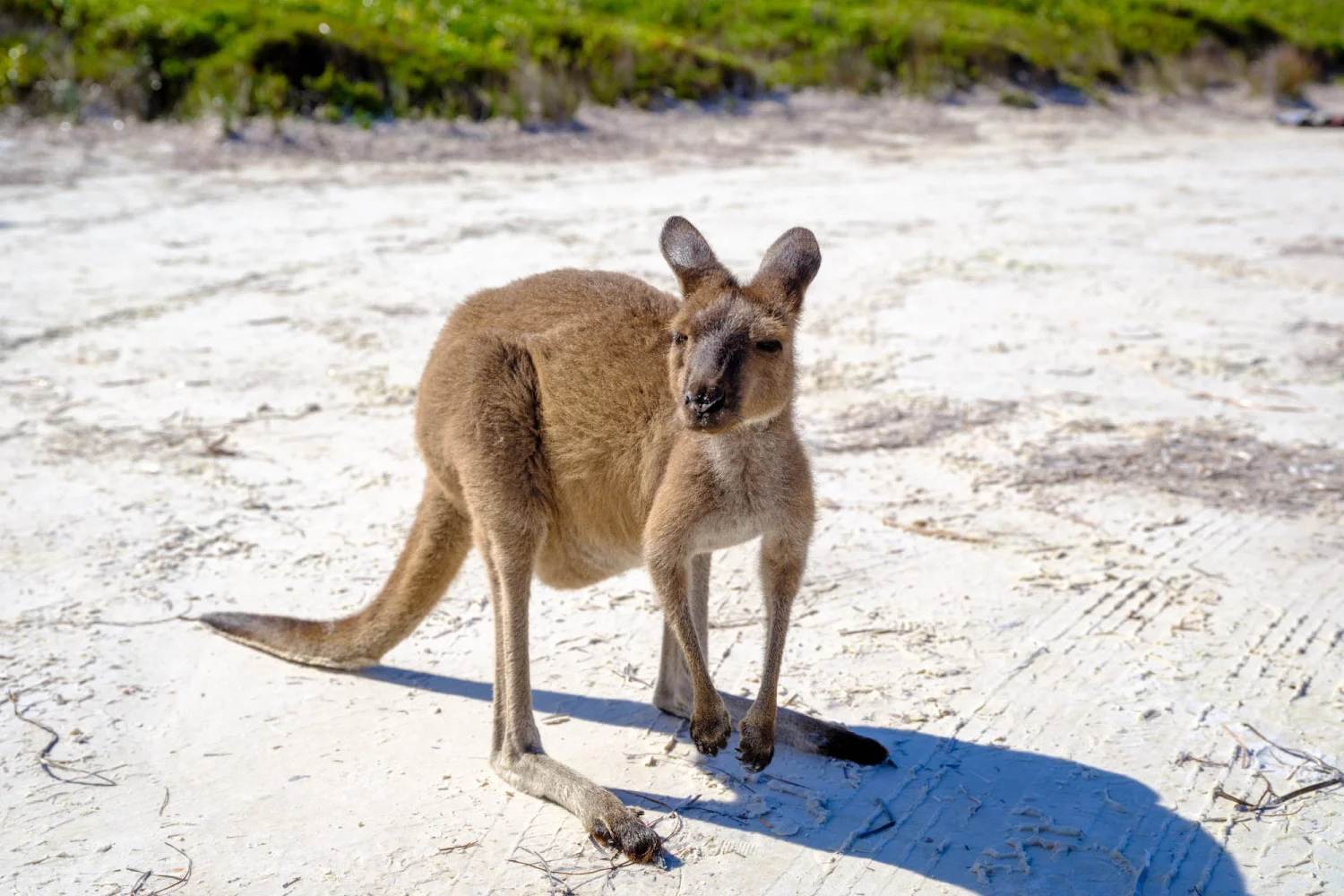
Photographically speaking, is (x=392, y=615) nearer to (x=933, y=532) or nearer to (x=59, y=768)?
(x=59, y=768)

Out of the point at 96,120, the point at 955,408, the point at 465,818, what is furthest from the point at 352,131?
the point at 465,818

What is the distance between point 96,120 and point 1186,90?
12573 millimetres

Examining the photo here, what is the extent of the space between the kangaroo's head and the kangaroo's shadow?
0.96 meters

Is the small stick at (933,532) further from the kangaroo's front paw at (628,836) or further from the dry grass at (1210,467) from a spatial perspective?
the kangaroo's front paw at (628,836)

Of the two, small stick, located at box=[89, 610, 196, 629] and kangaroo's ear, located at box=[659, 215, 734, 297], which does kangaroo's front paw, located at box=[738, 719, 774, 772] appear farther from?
small stick, located at box=[89, 610, 196, 629]

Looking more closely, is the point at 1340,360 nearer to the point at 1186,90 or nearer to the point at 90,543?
the point at 90,543

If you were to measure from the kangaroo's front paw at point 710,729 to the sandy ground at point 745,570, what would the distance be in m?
→ 0.22

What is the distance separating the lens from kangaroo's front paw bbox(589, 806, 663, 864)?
2.93 m

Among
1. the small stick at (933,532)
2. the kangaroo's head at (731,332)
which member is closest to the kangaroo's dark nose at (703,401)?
the kangaroo's head at (731,332)

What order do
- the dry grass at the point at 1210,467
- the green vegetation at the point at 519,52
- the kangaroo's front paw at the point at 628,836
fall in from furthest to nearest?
the green vegetation at the point at 519,52 → the dry grass at the point at 1210,467 → the kangaroo's front paw at the point at 628,836

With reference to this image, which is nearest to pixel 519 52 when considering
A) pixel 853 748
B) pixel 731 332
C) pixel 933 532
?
pixel 933 532

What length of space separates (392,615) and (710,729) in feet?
3.42

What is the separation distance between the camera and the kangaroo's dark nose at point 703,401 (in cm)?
282

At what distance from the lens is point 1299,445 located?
525 centimetres
